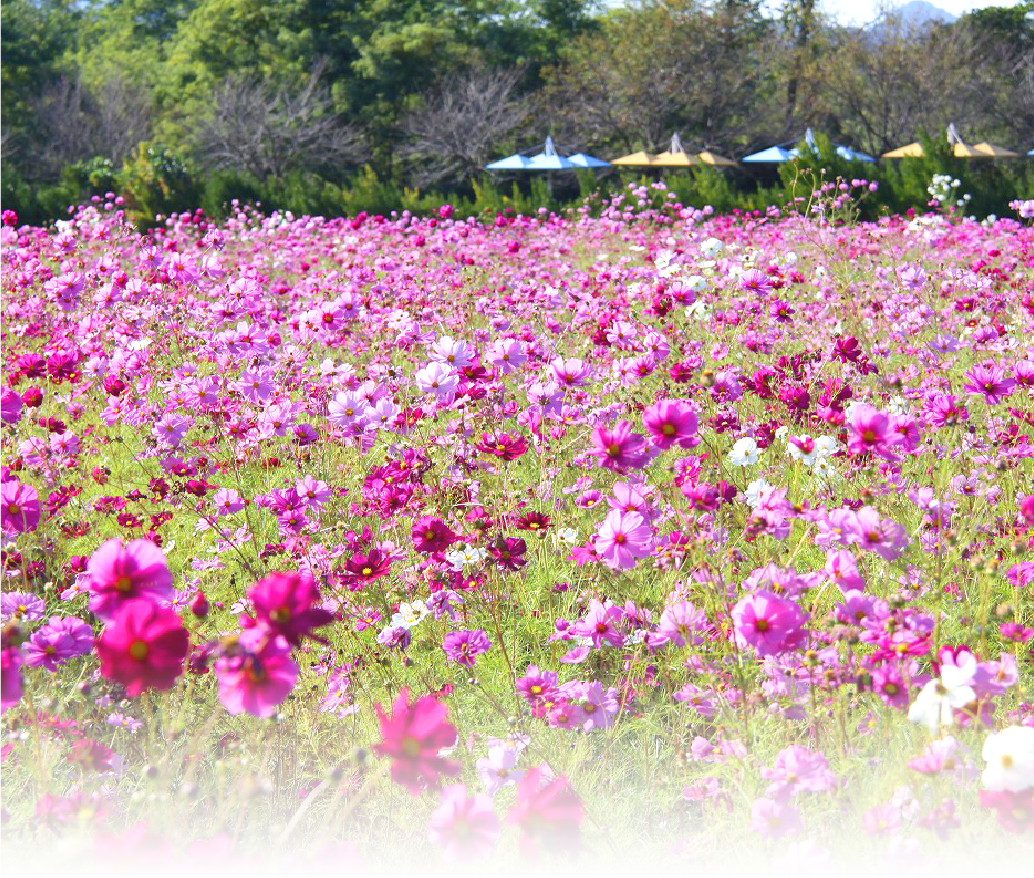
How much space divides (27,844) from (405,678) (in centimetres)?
92

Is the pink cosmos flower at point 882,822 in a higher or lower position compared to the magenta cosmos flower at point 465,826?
lower

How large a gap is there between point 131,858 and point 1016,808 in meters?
0.95

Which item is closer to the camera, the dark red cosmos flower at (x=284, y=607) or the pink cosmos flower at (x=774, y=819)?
the dark red cosmos flower at (x=284, y=607)

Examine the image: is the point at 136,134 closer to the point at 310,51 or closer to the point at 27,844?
the point at 310,51

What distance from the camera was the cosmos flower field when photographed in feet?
3.81

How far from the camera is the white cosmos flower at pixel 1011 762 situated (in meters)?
1.08

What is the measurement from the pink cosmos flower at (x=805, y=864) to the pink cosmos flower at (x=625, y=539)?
66 cm

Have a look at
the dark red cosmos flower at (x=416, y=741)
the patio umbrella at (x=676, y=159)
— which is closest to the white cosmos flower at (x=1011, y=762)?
the dark red cosmos flower at (x=416, y=741)

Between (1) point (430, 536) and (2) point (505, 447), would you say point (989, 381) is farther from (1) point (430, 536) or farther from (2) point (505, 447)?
(1) point (430, 536)

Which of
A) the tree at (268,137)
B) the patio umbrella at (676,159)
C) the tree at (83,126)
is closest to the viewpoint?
the patio umbrella at (676,159)

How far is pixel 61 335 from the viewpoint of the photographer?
453cm

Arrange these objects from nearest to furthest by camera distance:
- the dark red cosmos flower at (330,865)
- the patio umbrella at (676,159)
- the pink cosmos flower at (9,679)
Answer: the dark red cosmos flower at (330,865) < the pink cosmos flower at (9,679) < the patio umbrella at (676,159)

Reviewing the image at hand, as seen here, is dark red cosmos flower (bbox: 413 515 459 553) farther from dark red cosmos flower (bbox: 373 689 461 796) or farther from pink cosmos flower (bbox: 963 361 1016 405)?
pink cosmos flower (bbox: 963 361 1016 405)

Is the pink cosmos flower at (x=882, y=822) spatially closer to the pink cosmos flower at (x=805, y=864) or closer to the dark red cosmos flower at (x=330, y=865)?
the pink cosmos flower at (x=805, y=864)
